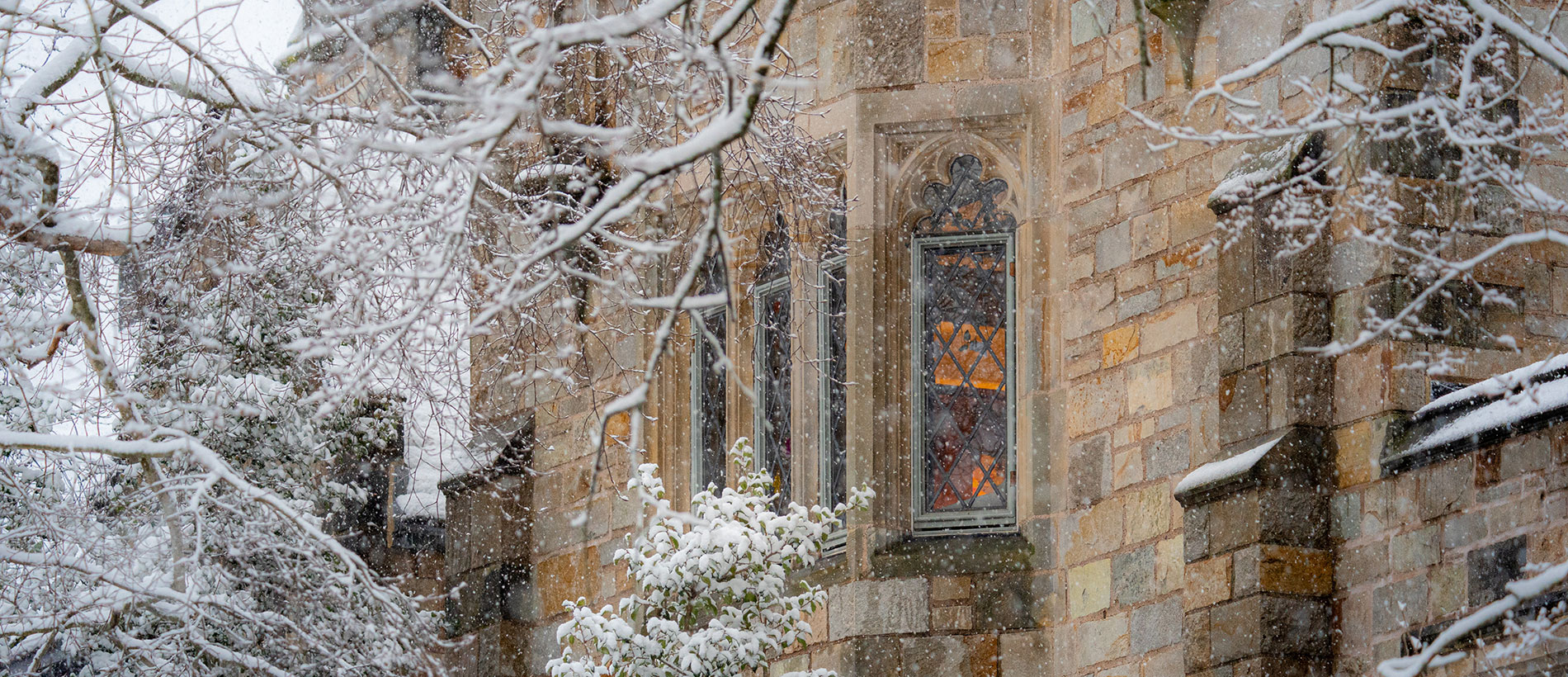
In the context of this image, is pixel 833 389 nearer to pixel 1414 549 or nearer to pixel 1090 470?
pixel 1090 470

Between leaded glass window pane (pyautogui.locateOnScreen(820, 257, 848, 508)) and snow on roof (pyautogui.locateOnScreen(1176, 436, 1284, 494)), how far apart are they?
2296 millimetres

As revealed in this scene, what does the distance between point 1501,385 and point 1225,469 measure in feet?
6.54

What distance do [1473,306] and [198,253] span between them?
5.05 m

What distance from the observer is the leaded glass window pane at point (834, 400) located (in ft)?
33.5

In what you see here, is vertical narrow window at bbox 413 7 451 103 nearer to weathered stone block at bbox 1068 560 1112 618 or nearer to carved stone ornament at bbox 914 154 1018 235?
carved stone ornament at bbox 914 154 1018 235

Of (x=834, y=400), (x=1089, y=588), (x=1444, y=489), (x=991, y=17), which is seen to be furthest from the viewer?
(x=834, y=400)

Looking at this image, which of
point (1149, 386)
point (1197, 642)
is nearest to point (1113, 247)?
point (1149, 386)

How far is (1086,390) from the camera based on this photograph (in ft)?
30.8

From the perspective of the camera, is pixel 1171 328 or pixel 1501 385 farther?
pixel 1171 328

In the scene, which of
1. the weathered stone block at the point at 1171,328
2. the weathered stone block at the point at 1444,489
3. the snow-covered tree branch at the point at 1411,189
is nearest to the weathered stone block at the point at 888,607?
the weathered stone block at the point at 1171,328

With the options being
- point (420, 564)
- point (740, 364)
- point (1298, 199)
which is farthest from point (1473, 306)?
→ point (420, 564)

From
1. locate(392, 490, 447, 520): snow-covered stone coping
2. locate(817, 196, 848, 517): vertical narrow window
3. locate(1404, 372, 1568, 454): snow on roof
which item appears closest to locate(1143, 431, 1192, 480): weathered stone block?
locate(1404, 372, 1568, 454): snow on roof

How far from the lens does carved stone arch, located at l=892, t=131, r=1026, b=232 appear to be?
9938 mm

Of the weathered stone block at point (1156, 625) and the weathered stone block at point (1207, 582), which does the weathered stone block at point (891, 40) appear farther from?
the weathered stone block at point (1207, 582)
